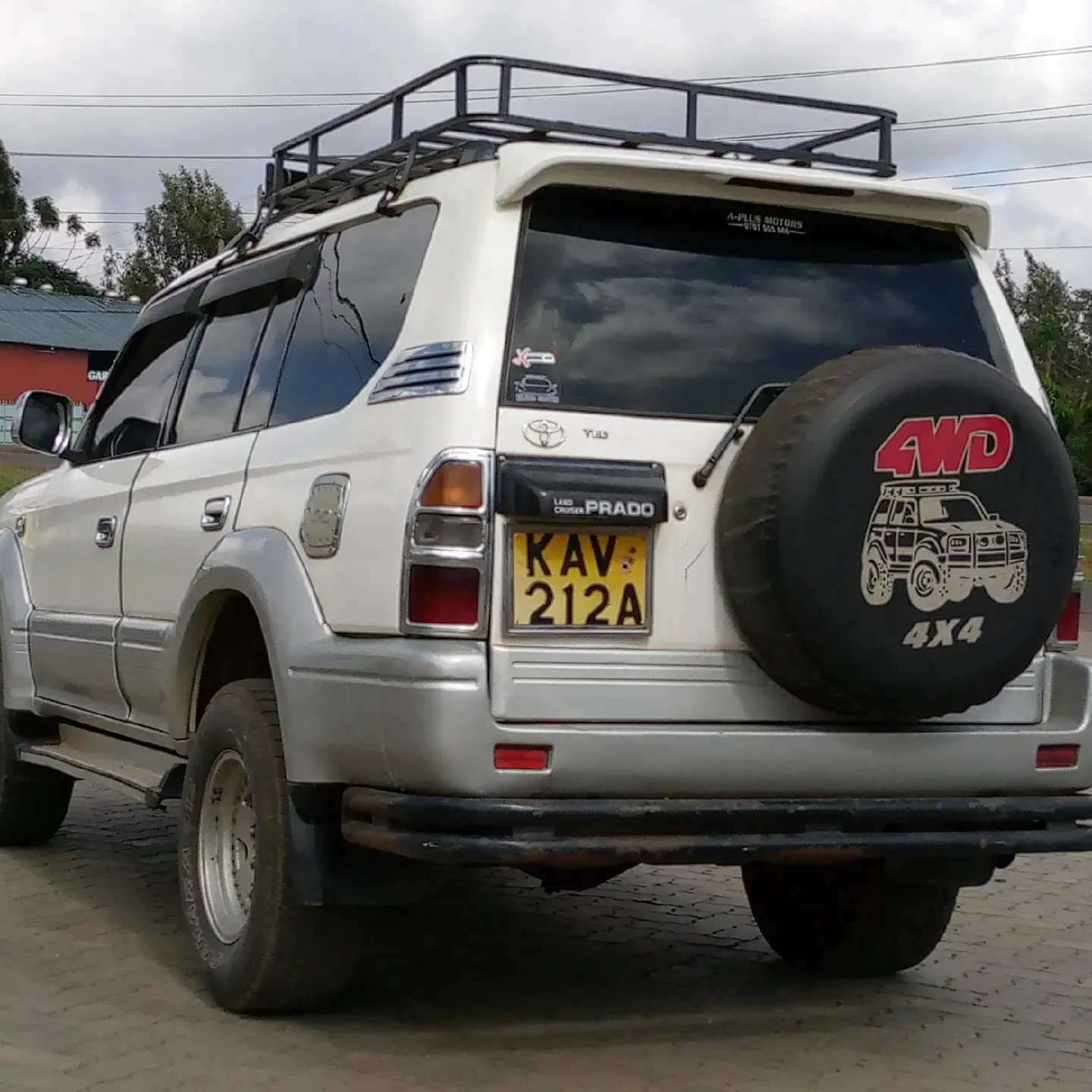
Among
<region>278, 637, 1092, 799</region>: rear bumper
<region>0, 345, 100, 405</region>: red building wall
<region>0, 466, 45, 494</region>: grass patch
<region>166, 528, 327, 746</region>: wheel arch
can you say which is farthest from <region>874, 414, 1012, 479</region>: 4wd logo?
<region>0, 345, 100, 405</region>: red building wall

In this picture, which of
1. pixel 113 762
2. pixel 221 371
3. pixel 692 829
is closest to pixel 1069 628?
pixel 692 829

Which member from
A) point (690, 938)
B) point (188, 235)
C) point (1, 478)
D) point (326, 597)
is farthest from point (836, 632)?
point (188, 235)

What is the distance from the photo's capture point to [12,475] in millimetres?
33688

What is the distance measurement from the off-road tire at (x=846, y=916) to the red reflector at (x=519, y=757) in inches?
57.2

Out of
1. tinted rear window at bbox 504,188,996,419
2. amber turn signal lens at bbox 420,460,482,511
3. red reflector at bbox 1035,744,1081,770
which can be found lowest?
red reflector at bbox 1035,744,1081,770

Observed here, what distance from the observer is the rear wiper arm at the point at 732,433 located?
4.27 metres

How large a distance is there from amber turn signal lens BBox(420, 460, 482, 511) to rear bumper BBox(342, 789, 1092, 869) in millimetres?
665

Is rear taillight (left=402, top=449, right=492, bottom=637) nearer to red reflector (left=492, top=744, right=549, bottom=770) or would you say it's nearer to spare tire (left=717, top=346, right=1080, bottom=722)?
red reflector (left=492, top=744, right=549, bottom=770)

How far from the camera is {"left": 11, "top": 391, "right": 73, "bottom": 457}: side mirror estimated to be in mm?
7016

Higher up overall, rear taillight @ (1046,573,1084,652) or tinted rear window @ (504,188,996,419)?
tinted rear window @ (504,188,996,419)

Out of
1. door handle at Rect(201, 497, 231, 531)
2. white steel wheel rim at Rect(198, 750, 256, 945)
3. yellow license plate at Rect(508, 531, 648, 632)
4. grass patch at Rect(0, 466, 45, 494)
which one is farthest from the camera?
grass patch at Rect(0, 466, 45, 494)

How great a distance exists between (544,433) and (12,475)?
3124cm

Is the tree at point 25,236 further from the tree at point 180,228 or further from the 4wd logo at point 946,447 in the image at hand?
the 4wd logo at point 946,447

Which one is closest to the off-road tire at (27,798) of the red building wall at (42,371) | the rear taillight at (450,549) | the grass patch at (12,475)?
the rear taillight at (450,549)
